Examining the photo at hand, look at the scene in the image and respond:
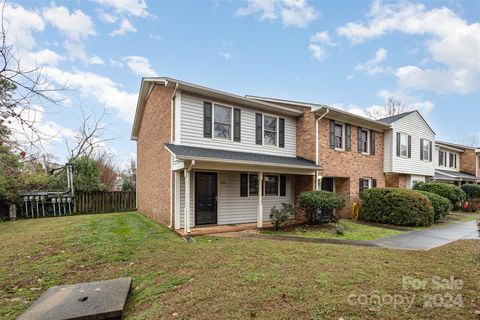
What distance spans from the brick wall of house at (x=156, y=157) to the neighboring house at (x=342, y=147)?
4819 mm

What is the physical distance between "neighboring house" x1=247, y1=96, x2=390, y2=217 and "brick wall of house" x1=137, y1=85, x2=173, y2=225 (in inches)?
190

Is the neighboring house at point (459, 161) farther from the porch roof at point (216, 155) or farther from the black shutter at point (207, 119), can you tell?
the black shutter at point (207, 119)

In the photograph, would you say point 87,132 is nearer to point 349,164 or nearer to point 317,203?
point 317,203

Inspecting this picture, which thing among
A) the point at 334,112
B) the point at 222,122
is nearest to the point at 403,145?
the point at 334,112

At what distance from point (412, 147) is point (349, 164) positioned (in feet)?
21.1

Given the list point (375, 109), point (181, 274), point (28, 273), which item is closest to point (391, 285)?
point (181, 274)

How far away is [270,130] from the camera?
1244 centimetres

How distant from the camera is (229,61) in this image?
Answer: 1830cm

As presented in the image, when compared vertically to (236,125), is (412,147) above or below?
below

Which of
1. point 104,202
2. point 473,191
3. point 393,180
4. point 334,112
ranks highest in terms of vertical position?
point 334,112

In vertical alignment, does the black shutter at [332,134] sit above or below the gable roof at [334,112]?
below

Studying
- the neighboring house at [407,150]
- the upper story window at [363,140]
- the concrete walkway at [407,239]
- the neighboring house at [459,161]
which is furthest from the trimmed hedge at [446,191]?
the neighboring house at [459,161]

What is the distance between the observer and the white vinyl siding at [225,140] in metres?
9.93

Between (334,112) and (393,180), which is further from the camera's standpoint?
(393,180)
